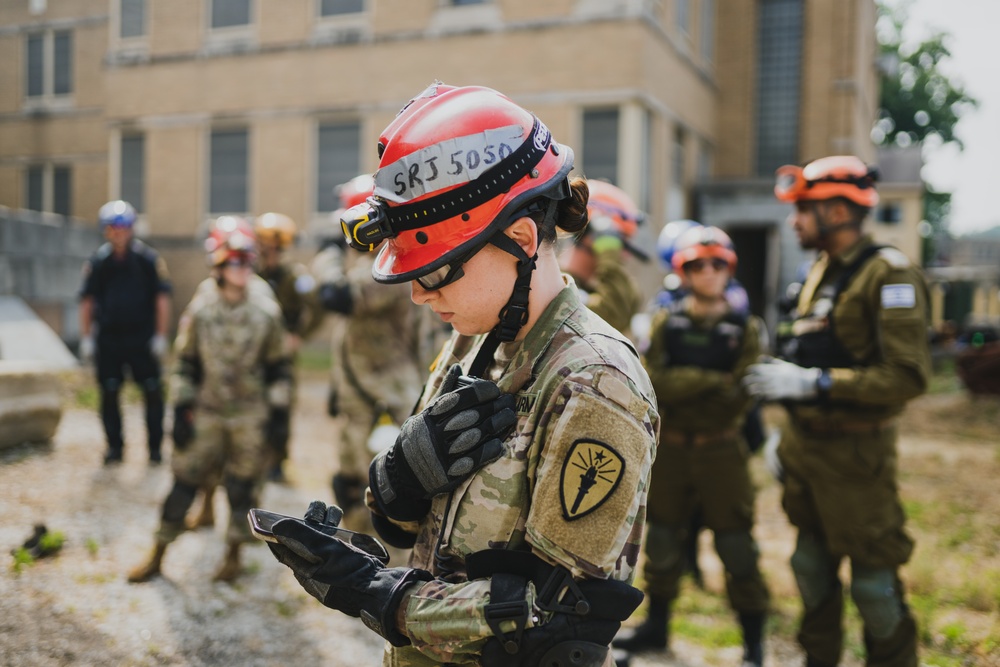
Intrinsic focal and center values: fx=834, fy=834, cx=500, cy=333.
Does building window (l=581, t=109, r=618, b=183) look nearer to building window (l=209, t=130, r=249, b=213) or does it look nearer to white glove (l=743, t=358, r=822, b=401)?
building window (l=209, t=130, r=249, b=213)

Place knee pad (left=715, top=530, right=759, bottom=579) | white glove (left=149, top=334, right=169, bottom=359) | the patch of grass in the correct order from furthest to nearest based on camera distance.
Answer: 1. the patch of grass
2. white glove (left=149, top=334, right=169, bottom=359)
3. knee pad (left=715, top=530, right=759, bottom=579)

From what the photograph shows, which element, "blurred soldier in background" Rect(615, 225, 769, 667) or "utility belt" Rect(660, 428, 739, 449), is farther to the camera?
"utility belt" Rect(660, 428, 739, 449)

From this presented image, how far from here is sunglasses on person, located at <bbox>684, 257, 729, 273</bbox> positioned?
4.86 m

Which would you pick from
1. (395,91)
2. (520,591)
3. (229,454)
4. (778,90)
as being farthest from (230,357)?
(778,90)

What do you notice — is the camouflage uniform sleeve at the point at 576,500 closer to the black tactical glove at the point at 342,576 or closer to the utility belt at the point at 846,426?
the black tactical glove at the point at 342,576

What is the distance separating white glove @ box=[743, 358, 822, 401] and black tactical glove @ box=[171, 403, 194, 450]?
335 centimetres

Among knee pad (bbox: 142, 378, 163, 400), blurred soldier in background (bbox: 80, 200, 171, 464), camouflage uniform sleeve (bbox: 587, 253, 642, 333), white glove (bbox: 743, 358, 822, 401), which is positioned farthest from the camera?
knee pad (bbox: 142, 378, 163, 400)

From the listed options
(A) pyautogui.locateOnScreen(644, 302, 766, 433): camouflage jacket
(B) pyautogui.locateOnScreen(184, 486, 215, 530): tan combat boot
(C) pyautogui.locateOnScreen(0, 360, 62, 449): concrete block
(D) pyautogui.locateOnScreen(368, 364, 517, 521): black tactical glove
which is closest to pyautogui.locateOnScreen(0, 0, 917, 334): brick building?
(C) pyautogui.locateOnScreen(0, 360, 62, 449): concrete block

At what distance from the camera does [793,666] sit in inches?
180

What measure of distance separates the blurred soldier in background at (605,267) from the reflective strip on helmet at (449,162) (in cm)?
300

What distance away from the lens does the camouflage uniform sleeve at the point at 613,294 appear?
4801 mm

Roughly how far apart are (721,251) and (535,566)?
11.5ft

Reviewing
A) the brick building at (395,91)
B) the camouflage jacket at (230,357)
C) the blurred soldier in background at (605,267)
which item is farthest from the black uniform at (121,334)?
the brick building at (395,91)

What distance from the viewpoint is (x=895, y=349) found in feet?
12.3
